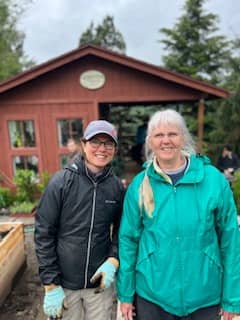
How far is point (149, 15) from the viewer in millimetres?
26906

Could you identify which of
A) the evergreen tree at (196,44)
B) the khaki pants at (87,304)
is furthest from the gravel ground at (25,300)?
the evergreen tree at (196,44)

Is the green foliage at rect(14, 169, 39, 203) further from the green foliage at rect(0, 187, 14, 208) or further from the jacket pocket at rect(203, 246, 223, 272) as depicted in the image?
the jacket pocket at rect(203, 246, 223, 272)

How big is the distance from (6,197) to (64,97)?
100 inches

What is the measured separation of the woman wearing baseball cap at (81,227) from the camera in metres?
1.62

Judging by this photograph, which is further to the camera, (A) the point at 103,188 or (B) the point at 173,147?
(A) the point at 103,188

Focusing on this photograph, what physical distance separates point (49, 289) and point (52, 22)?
1624 inches

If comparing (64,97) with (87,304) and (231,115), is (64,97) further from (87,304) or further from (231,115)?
(231,115)

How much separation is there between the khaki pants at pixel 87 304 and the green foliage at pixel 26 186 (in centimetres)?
460

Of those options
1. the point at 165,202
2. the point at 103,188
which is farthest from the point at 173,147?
the point at 103,188

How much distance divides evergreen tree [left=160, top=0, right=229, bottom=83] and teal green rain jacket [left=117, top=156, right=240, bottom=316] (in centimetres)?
1451

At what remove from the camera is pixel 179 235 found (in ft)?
4.68

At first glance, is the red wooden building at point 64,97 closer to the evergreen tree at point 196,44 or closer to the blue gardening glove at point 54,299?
the blue gardening glove at point 54,299

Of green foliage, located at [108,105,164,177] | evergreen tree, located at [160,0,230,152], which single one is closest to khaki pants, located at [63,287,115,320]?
green foliage, located at [108,105,164,177]

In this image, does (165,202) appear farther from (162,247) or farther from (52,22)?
(52,22)
